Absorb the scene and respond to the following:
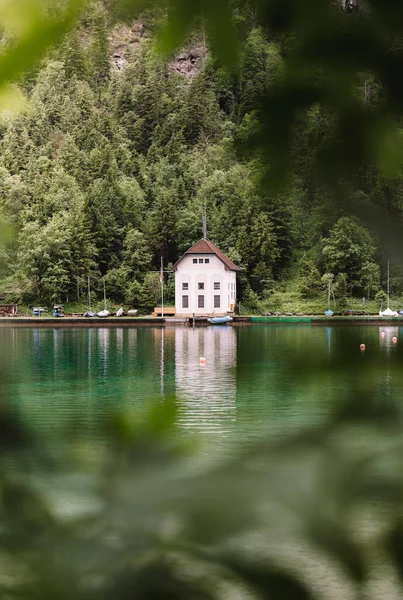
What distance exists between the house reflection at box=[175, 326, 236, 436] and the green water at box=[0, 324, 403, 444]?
0.14 feet

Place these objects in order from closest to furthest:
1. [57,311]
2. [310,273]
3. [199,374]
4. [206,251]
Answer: [310,273]
[199,374]
[206,251]
[57,311]

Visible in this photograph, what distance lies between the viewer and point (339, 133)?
92 cm

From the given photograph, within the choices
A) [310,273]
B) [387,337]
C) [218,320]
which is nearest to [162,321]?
[218,320]

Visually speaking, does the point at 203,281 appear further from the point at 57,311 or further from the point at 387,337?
the point at 387,337

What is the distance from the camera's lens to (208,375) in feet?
89.2

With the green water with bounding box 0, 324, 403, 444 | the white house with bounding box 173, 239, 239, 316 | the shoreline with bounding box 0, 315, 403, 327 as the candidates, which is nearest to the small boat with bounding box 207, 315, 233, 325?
the shoreline with bounding box 0, 315, 403, 327

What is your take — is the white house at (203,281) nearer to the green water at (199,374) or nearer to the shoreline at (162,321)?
the shoreline at (162,321)

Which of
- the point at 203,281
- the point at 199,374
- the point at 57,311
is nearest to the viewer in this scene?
the point at 199,374

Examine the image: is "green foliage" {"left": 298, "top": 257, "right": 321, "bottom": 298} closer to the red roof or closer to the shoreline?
the red roof

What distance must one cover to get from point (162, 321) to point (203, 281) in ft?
14.7

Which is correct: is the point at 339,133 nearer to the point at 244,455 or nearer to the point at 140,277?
the point at 244,455

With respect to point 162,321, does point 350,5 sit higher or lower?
higher

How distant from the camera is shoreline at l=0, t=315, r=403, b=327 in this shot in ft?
197

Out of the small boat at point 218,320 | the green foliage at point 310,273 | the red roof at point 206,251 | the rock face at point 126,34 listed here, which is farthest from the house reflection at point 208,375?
the red roof at point 206,251
